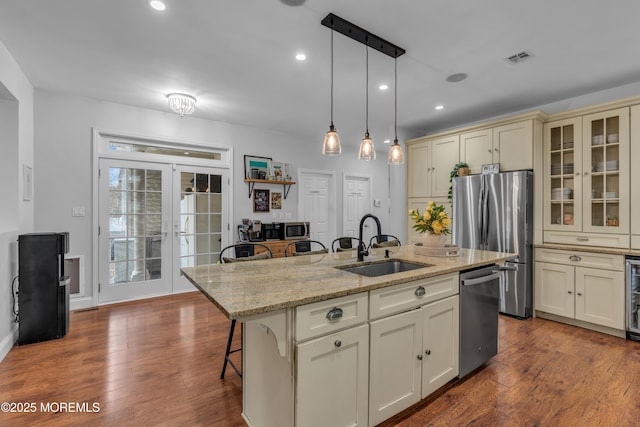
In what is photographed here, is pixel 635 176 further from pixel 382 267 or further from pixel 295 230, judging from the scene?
pixel 295 230

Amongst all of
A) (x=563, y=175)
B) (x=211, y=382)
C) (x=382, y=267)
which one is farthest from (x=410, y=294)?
(x=563, y=175)

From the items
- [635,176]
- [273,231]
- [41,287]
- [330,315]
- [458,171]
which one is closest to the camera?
[330,315]

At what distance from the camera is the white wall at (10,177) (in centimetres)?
265

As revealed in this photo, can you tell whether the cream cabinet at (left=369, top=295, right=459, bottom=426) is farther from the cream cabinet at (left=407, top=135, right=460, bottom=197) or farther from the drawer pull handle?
the cream cabinet at (left=407, top=135, right=460, bottom=197)

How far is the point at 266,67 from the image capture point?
2.94 meters

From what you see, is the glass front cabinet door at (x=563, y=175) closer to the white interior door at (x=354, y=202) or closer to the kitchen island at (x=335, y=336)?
the kitchen island at (x=335, y=336)

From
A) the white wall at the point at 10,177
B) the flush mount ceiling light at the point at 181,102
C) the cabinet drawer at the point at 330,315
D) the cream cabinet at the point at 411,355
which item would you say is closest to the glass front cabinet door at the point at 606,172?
the cream cabinet at the point at 411,355

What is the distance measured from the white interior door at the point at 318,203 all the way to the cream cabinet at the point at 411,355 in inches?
149

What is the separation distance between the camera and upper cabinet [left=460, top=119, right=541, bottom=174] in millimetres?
3561

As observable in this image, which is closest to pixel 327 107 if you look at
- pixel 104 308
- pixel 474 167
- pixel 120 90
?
pixel 474 167

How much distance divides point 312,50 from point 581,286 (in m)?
3.66

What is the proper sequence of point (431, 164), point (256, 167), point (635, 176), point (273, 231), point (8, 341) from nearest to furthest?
point (8, 341) → point (635, 176) → point (431, 164) → point (273, 231) → point (256, 167)

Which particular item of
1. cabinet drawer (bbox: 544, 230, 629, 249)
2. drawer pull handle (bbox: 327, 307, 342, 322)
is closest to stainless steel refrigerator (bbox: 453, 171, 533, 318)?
cabinet drawer (bbox: 544, 230, 629, 249)

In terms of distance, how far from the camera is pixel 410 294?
1.82 m
